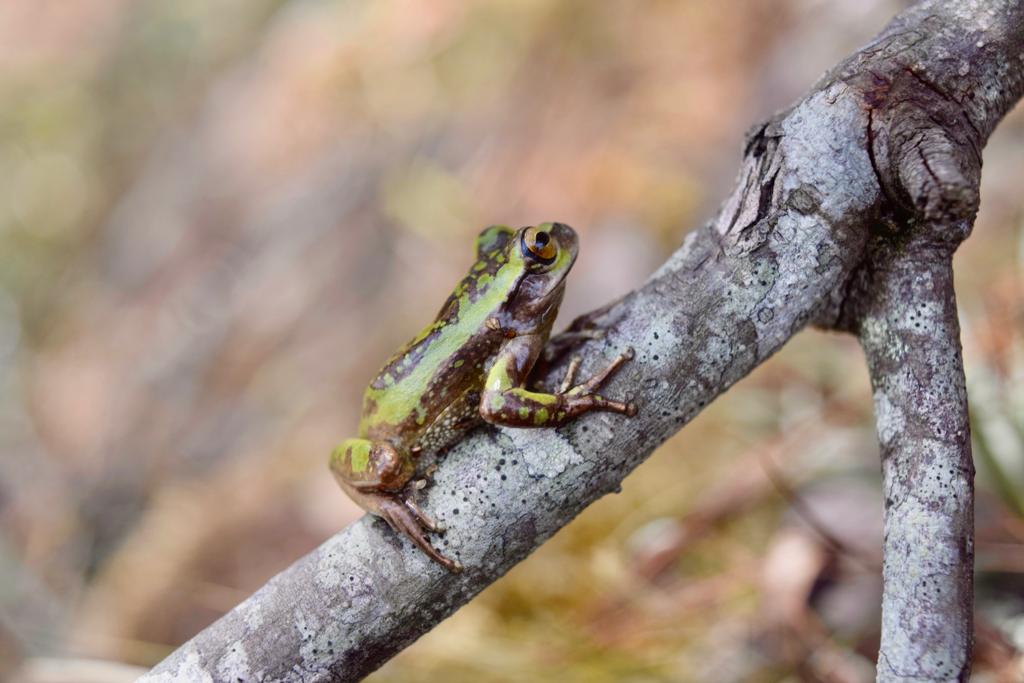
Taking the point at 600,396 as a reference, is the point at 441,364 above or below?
above

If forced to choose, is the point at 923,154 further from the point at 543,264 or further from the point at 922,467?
the point at 543,264

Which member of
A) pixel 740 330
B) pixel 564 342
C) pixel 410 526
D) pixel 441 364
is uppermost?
pixel 441 364

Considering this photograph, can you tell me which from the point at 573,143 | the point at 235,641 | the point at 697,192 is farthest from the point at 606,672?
the point at 573,143

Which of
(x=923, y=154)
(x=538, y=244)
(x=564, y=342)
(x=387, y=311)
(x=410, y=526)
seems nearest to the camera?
(x=923, y=154)

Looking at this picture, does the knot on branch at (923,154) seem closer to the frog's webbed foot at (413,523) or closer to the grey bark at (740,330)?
the grey bark at (740,330)

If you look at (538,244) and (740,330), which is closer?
(740,330)

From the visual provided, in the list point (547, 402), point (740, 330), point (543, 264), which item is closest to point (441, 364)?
point (543, 264)

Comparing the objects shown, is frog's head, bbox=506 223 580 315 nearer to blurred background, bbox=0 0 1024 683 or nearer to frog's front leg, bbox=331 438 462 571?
frog's front leg, bbox=331 438 462 571

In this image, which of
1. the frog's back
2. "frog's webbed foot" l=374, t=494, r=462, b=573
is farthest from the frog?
"frog's webbed foot" l=374, t=494, r=462, b=573
